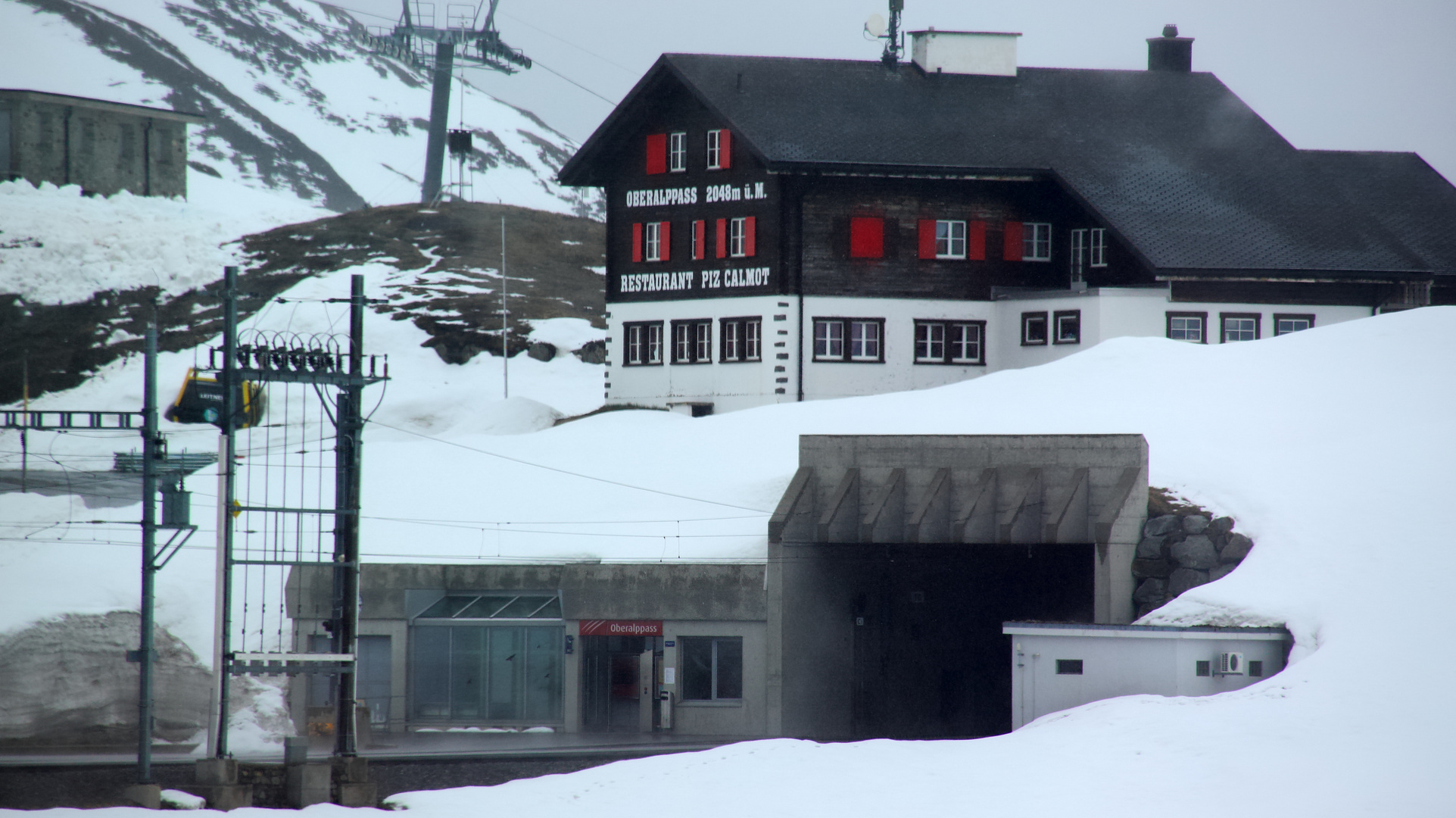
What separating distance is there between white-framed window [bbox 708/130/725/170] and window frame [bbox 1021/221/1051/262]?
418 inches

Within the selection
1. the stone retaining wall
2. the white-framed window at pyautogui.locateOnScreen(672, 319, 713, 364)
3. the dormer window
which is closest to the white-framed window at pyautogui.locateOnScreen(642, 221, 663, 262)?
the white-framed window at pyautogui.locateOnScreen(672, 319, 713, 364)

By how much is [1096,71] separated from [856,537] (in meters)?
29.7

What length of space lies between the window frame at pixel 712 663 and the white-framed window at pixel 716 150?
871 inches

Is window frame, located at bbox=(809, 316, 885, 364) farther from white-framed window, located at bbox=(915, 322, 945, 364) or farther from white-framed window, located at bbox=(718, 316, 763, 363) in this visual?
white-framed window, located at bbox=(718, 316, 763, 363)

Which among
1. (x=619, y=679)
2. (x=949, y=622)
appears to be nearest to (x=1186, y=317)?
(x=949, y=622)

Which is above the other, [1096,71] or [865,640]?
[1096,71]

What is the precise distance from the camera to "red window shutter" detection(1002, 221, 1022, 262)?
2247 inches

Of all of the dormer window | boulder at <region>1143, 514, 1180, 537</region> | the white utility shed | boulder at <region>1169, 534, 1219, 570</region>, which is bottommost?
the white utility shed

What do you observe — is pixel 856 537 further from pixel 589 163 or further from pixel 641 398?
pixel 589 163

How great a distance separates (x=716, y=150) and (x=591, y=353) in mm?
20197

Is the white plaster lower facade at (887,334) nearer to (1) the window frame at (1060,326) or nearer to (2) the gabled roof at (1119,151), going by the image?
(1) the window frame at (1060,326)

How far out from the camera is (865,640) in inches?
1655

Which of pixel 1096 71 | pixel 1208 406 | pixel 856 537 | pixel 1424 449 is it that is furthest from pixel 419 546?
pixel 1096 71

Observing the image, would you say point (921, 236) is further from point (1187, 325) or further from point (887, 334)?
point (1187, 325)
